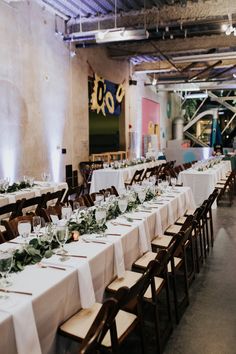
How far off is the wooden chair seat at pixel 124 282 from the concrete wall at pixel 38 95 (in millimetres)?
5113

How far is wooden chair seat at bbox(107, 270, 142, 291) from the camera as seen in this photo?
2727mm

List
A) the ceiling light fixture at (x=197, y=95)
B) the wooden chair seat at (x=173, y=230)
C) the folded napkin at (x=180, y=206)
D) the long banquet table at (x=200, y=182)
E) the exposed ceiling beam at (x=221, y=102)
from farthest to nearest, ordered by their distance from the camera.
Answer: the exposed ceiling beam at (x=221, y=102) < the ceiling light fixture at (x=197, y=95) < the long banquet table at (x=200, y=182) < the folded napkin at (x=180, y=206) < the wooden chair seat at (x=173, y=230)

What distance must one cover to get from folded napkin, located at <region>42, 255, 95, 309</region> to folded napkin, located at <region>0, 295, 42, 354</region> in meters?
0.52

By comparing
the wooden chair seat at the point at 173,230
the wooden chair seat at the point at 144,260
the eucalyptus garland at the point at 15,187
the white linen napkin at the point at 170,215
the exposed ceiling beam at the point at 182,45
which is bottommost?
the wooden chair seat at the point at 144,260

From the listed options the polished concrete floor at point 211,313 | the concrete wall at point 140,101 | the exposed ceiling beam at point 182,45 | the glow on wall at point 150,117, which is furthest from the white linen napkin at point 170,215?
the glow on wall at point 150,117

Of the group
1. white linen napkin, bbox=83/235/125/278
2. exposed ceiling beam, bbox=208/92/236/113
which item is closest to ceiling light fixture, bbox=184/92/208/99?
exposed ceiling beam, bbox=208/92/236/113

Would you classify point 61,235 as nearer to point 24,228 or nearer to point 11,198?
point 24,228

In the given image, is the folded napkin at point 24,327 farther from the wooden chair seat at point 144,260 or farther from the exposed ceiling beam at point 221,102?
the exposed ceiling beam at point 221,102

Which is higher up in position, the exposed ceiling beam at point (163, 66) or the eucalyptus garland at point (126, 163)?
the exposed ceiling beam at point (163, 66)

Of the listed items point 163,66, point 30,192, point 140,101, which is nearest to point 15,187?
point 30,192

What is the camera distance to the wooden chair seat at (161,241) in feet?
12.5

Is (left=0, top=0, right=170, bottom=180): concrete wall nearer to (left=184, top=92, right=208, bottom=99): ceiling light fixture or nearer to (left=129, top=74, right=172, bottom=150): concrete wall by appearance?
(left=129, top=74, right=172, bottom=150): concrete wall

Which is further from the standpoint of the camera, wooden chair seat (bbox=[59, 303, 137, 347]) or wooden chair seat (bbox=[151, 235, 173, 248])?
wooden chair seat (bbox=[151, 235, 173, 248])

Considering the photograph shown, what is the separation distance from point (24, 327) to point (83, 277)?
0.62m
